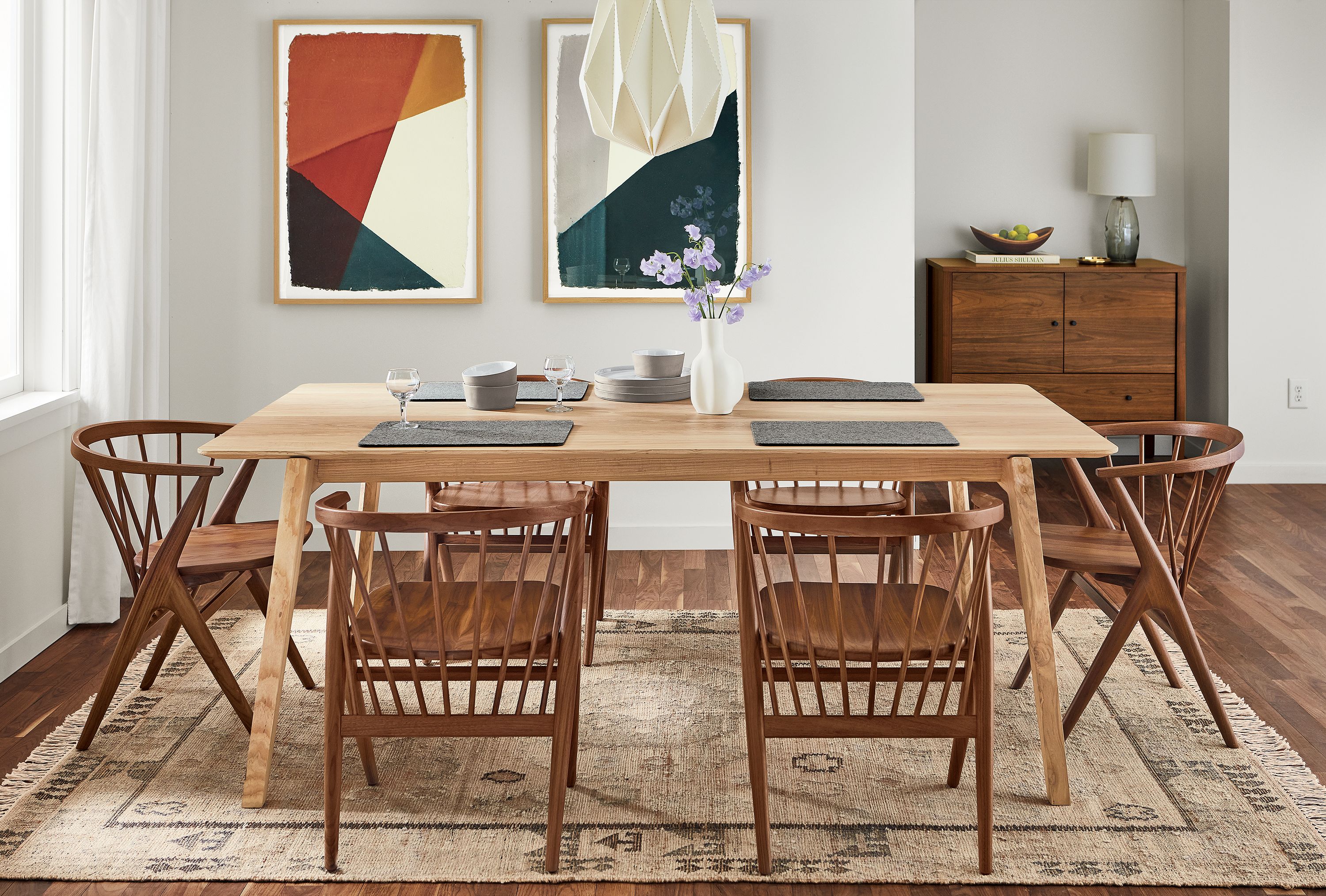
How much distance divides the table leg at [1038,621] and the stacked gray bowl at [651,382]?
89 centimetres

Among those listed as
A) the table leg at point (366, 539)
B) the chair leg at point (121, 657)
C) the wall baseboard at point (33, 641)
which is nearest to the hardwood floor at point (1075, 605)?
the wall baseboard at point (33, 641)

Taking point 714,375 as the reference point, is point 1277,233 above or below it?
above

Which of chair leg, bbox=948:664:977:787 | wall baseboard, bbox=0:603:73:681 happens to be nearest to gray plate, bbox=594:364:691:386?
chair leg, bbox=948:664:977:787

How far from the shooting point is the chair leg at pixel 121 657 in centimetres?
244

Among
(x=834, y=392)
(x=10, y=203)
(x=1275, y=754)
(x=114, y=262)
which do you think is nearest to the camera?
(x=1275, y=754)

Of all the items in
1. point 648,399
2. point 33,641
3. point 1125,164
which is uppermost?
point 1125,164

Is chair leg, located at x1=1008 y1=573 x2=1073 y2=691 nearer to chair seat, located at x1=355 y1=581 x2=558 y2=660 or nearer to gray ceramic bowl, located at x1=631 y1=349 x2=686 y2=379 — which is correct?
gray ceramic bowl, located at x1=631 y1=349 x2=686 y2=379

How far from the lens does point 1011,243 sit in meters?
5.34

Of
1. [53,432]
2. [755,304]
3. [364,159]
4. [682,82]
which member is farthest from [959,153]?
[53,432]

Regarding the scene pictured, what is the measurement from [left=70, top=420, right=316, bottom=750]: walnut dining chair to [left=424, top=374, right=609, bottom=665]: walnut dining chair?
1.45 feet

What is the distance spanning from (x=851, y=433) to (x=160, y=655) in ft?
5.66

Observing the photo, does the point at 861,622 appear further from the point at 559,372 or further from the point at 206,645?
the point at 206,645

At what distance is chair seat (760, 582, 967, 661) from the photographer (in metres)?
1.97

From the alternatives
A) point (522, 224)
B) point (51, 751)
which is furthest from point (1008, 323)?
point (51, 751)
